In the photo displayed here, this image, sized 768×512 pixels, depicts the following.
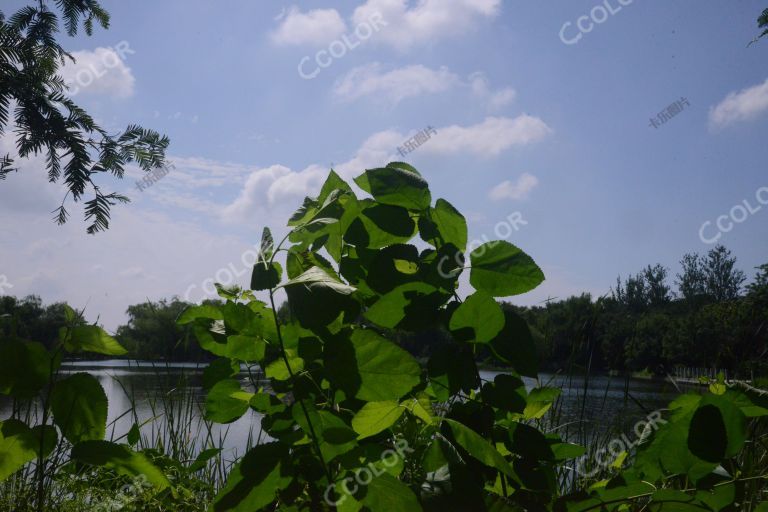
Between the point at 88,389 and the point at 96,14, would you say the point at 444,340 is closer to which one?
the point at 88,389

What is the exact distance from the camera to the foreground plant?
1.67 feet

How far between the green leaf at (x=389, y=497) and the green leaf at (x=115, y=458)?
0.18m

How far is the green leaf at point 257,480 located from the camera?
51 centimetres

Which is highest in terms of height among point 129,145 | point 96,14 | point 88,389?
point 96,14

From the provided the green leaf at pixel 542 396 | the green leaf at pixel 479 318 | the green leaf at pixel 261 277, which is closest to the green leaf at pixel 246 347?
the green leaf at pixel 261 277

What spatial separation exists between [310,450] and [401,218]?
27 centimetres

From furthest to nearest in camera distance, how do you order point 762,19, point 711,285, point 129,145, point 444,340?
point 711,285 → point 762,19 → point 129,145 → point 444,340

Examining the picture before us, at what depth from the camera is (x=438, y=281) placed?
1.96 feet

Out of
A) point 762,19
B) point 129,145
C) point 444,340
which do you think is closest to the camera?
point 444,340

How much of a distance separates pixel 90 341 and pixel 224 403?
0.20m

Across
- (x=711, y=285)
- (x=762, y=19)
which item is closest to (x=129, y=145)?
(x=762, y=19)

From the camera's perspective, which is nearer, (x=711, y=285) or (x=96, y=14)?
(x=96, y=14)

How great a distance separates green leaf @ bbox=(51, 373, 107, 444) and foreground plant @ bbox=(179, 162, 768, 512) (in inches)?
5.3

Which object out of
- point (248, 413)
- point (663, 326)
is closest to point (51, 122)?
point (248, 413)
